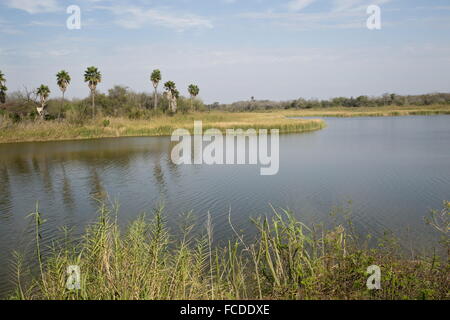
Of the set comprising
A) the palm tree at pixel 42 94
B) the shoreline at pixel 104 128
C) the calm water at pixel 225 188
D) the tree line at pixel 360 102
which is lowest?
the calm water at pixel 225 188

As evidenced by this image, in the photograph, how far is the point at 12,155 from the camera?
23.5 metres

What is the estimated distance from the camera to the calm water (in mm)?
9289

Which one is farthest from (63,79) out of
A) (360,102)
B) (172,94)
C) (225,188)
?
(360,102)

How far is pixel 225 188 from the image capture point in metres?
13.1

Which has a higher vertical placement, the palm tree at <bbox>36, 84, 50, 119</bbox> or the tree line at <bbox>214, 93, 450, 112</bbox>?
the tree line at <bbox>214, 93, 450, 112</bbox>

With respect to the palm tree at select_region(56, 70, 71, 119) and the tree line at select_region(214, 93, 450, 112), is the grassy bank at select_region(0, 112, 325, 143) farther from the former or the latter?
the tree line at select_region(214, 93, 450, 112)

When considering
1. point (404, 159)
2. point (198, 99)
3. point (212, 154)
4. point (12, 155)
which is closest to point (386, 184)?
point (404, 159)

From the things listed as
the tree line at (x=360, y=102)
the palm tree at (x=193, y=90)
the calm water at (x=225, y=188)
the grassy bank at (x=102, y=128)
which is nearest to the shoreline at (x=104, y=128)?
the grassy bank at (x=102, y=128)

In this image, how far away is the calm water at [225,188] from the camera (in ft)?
30.5

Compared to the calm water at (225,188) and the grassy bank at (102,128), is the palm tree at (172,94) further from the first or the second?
the calm water at (225,188)

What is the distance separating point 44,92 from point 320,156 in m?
31.2

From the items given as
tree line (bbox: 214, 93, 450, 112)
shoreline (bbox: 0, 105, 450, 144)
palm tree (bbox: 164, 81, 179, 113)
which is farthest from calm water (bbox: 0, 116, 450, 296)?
tree line (bbox: 214, 93, 450, 112)

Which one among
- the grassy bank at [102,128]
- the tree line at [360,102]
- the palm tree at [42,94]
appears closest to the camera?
the grassy bank at [102,128]
